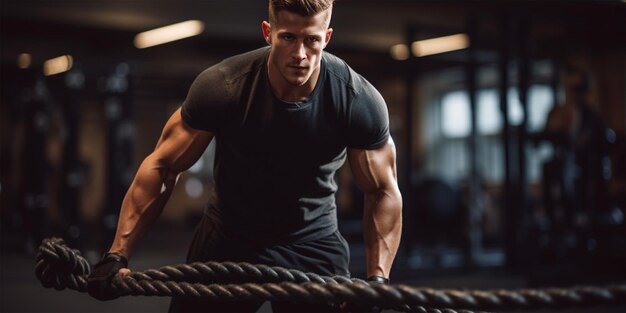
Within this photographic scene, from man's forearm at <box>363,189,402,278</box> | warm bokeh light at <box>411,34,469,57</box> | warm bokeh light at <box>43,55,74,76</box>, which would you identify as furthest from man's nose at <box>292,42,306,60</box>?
warm bokeh light at <box>43,55,74,76</box>

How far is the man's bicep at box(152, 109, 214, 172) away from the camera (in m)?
1.64

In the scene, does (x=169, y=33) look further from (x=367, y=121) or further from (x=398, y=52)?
(x=367, y=121)

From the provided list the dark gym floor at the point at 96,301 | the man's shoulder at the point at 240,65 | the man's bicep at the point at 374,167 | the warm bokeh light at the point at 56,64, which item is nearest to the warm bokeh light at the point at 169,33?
the warm bokeh light at the point at 56,64

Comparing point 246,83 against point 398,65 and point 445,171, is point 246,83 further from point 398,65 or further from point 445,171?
point 445,171

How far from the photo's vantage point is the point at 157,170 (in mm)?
1656

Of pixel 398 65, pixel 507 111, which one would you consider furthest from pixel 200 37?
pixel 507 111

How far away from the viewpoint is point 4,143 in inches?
459

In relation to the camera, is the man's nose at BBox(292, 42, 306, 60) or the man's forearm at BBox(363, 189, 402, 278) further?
the man's forearm at BBox(363, 189, 402, 278)

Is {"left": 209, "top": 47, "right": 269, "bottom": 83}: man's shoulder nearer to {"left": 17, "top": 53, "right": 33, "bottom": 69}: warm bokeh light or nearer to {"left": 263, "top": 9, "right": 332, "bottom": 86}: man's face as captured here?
{"left": 263, "top": 9, "right": 332, "bottom": 86}: man's face

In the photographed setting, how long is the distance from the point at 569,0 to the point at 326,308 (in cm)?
655

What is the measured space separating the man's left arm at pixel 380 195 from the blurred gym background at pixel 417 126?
2298 mm

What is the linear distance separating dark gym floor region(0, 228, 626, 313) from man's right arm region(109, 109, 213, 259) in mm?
2107

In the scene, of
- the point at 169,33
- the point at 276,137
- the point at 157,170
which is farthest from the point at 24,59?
the point at 276,137

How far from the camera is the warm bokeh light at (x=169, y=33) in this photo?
842 centimetres
